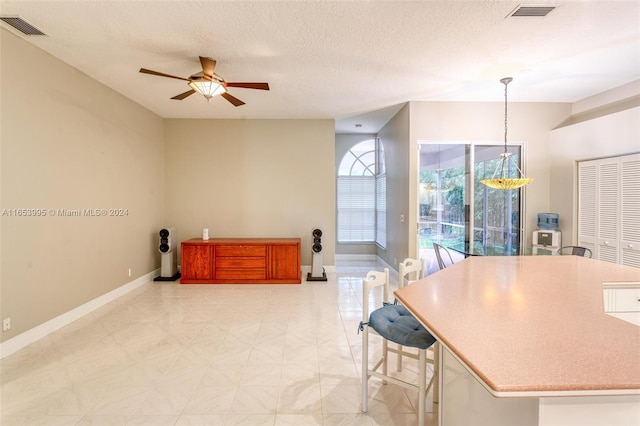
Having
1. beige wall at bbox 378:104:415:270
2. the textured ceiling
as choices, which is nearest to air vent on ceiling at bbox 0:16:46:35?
the textured ceiling

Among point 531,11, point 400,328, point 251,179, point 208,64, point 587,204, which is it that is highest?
point 531,11

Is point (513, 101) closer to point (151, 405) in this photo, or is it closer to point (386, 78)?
point (386, 78)

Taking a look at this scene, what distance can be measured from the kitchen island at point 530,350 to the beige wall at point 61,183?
12.4ft

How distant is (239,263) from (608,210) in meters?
5.68

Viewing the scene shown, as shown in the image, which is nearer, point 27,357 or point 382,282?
point 382,282

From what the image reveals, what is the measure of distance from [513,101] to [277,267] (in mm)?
5049

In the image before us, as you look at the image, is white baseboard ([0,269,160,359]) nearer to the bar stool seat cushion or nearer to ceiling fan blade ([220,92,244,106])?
ceiling fan blade ([220,92,244,106])

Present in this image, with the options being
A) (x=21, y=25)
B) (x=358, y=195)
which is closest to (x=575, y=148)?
(x=358, y=195)

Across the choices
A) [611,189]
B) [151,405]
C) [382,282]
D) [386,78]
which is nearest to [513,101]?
[611,189]

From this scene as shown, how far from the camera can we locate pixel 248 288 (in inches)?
192

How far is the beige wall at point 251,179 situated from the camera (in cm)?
571

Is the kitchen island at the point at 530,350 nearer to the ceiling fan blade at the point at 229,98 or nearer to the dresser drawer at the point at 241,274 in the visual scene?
the ceiling fan blade at the point at 229,98

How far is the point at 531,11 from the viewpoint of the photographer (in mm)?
2471

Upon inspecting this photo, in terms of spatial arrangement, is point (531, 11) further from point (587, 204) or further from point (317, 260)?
point (317, 260)
